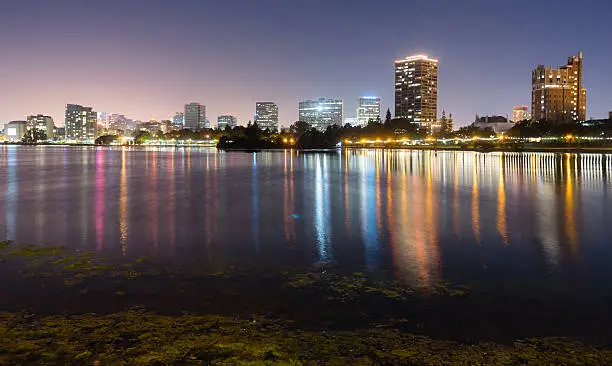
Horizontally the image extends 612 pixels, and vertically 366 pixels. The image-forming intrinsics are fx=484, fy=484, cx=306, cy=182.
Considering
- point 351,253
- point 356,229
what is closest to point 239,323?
point 351,253

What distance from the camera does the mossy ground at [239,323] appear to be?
18.6 feet

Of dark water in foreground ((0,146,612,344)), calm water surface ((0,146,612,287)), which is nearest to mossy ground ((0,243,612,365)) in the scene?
dark water in foreground ((0,146,612,344))

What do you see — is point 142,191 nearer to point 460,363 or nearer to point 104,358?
point 104,358

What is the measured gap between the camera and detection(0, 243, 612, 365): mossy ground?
5660 millimetres

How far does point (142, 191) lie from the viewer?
83.0 feet

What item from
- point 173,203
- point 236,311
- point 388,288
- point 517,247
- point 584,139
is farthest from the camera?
point 584,139

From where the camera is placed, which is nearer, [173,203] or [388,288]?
[388,288]

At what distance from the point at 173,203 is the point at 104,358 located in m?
14.9

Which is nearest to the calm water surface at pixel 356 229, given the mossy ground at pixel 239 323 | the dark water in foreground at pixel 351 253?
the dark water in foreground at pixel 351 253

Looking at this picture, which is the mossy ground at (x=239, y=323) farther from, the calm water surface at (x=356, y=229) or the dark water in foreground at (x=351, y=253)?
the calm water surface at (x=356, y=229)

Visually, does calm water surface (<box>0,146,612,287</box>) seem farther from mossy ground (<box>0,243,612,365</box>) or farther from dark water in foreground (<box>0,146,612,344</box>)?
mossy ground (<box>0,243,612,365</box>)

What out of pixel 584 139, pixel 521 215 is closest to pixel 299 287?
pixel 521 215

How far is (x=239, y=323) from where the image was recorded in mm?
6652

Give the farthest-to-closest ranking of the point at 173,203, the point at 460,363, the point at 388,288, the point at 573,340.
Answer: the point at 173,203 < the point at 388,288 < the point at 573,340 < the point at 460,363
